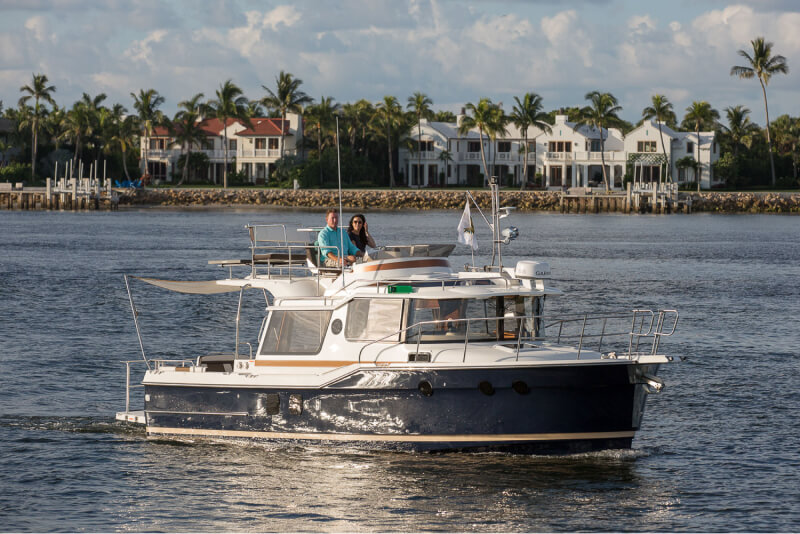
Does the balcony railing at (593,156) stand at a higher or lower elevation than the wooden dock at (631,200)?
higher

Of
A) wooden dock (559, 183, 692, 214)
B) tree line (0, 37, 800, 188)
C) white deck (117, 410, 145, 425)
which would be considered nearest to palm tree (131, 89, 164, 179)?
tree line (0, 37, 800, 188)


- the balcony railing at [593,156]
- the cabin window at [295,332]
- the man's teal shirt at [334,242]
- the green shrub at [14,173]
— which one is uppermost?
the balcony railing at [593,156]

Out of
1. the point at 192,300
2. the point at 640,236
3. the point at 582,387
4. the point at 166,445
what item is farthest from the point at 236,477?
the point at 640,236

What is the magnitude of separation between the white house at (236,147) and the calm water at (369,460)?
82.2 metres

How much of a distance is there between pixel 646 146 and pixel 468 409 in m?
101

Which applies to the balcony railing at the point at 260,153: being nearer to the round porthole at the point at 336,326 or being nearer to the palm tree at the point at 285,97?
the palm tree at the point at 285,97

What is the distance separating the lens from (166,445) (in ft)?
58.5

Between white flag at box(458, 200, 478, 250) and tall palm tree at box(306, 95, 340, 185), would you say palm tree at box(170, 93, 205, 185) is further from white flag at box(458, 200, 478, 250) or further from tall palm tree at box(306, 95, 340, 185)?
white flag at box(458, 200, 478, 250)

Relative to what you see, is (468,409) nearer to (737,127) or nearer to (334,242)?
(334,242)

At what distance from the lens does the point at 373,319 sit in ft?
54.1

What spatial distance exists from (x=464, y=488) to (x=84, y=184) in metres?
99.9

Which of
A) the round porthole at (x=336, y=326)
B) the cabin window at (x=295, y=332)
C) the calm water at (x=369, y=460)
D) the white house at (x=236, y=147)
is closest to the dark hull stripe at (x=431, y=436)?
the calm water at (x=369, y=460)

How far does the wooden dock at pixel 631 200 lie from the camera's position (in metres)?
104

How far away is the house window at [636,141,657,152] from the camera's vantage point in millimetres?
112312
